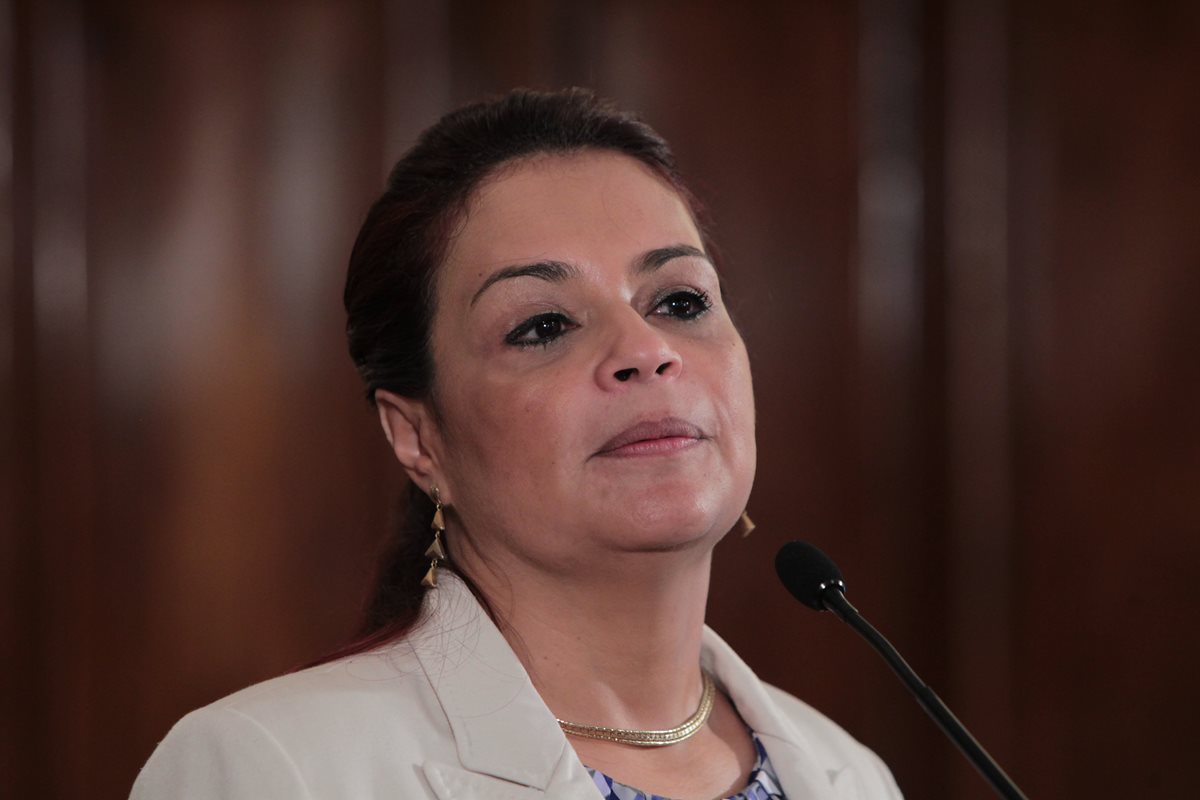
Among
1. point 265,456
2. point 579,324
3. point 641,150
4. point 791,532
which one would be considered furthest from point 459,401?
point 791,532

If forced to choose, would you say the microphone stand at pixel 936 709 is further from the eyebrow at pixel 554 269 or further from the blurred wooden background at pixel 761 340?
the blurred wooden background at pixel 761 340

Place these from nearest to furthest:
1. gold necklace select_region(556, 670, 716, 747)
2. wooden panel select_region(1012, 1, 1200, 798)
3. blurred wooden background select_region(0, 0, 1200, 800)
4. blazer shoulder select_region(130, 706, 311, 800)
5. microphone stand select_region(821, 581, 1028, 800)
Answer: microphone stand select_region(821, 581, 1028, 800) → blazer shoulder select_region(130, 706, 311, 800) → gold necklace select_region(556, 670, 716, 747) → blurred wooden background select_region(0, 0, 1200, 800) → wooden panel select_region(1012, 1, 1200, 798)

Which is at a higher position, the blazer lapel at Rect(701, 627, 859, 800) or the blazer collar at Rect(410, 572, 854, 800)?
the blazer collar at Rect(410, 572, 854, 800)

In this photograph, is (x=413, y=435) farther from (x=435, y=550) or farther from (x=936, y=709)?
(x=936, y=709)

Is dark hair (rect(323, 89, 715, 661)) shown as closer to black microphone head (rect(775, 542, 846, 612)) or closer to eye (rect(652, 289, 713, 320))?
eye (rect(652, 289, 713, 320))

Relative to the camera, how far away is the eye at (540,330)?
1.49 meters

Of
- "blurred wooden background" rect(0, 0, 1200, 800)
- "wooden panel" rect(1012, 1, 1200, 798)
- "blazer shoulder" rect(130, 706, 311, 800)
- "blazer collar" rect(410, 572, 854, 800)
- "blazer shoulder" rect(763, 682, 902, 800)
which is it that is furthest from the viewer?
"wooden panel" rect(1012, 1, 1200, 798)

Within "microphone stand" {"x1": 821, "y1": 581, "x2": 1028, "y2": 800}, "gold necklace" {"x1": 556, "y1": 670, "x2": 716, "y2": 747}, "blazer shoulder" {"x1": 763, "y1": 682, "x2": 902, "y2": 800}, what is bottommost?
"blazer shoulder" {"x1": 763, "y1": 682, "x2": 902, "y2": 800}

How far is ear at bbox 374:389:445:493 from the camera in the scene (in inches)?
62.2

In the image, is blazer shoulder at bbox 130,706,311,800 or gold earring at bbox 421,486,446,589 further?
gold earring at bbox 421,486,446,589

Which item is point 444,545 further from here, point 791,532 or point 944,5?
point 944,5

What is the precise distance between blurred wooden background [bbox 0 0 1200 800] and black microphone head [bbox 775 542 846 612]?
128 centimetres

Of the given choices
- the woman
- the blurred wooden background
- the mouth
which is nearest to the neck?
the woman

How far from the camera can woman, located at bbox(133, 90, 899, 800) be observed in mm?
1358
